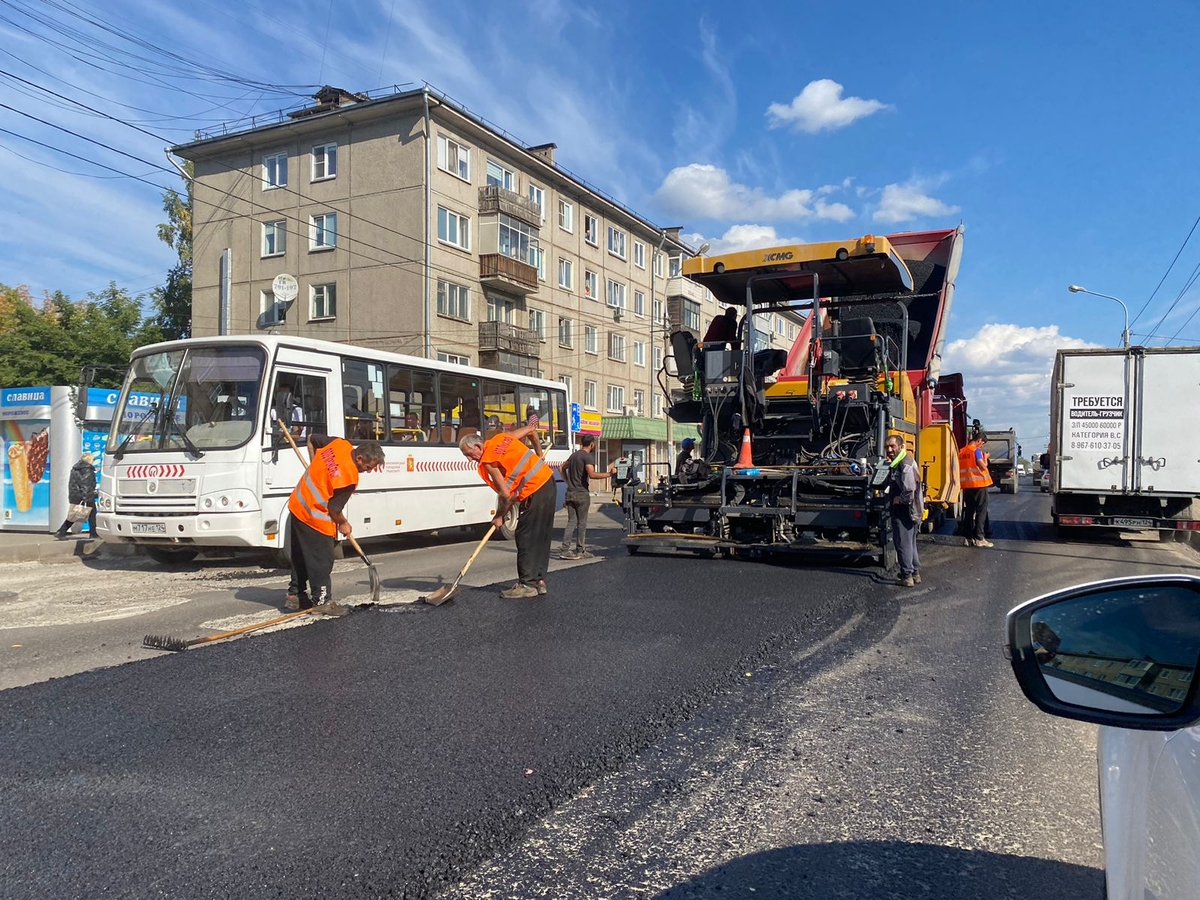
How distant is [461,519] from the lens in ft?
44.7

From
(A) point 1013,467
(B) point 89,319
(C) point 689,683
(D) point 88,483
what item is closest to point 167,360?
(D) point 88,483

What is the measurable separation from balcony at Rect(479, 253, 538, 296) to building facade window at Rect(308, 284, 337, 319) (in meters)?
5.45

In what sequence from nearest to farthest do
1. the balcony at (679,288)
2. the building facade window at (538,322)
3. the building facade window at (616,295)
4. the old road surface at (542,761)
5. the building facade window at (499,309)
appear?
the old road surface at (542,761) < the building facade window at (499,309) < the building facade window at (538,322) < the building facade window at (616,295) < the balcony at (679,288)

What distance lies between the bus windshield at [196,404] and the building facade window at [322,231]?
22.6 m

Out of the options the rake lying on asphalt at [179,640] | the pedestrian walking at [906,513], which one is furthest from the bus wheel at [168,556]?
the pedestrian walking at [906,513]

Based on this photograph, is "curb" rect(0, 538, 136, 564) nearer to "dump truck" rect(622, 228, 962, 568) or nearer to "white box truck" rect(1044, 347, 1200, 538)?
"dump truck" rect(622, 228, 962, 568)

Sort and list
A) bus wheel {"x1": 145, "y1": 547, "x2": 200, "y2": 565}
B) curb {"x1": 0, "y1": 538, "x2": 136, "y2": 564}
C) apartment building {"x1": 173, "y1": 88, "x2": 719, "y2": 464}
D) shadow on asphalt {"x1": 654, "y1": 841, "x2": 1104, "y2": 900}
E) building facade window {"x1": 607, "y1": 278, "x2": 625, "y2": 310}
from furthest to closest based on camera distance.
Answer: building facade window {"x1": 607, "y1": 278, "x2": 625, "y2": 310}, apartment building {"x1": 173, "y1": 88, "x2": 719, "y2": 464}, curb {"x1": 0, "y1": 538, "x2": 136, "y2": 564}, bus wheel {"x1": 145, "y1": 547, "x2": 200, "y2": 565}, shadow on asphalt {"x1": 654, "y1": 841, "x2": 1104, "y2": 900}

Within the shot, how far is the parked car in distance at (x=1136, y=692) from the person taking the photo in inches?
54.6

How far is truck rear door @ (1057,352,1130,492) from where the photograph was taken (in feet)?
46.7

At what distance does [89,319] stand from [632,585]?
122 ft

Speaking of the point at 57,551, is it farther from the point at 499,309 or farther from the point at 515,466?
the point at 499,309

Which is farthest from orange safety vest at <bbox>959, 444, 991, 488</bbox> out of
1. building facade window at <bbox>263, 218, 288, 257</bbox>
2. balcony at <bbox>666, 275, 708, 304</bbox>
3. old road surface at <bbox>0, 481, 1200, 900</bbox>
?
balcony at <bbox>666, 275, 708, 304</bbox>

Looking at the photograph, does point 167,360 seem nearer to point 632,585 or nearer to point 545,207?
point 632,585

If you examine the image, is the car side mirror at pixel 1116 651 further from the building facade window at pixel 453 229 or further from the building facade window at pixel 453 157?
the building facade window at pixel 453 157
